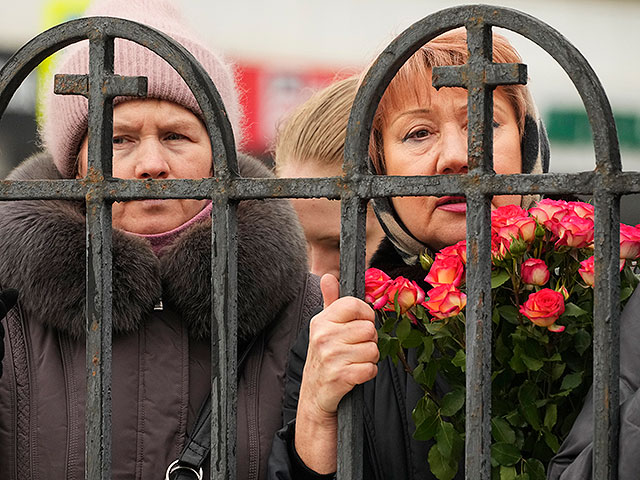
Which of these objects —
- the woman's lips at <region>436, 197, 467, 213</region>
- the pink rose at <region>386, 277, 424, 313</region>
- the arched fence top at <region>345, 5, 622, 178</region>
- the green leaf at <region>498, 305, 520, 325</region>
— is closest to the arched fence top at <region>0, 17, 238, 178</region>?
the arched fence top at <region>345, 5, 622, 178</region>

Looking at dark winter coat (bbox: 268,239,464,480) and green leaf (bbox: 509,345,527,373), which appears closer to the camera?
green leaf (bbox: 509,345,527,373)

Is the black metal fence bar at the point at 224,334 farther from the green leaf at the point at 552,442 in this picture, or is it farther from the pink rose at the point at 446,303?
the green leaf at the point at 552,442

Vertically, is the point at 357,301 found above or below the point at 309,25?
below

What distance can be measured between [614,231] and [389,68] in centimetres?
30

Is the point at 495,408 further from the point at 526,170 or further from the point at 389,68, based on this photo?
the point at 526,170

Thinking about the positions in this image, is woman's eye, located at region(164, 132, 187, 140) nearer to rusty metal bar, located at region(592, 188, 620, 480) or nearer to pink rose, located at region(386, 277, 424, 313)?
→ pink rose, located at region(386, 277, 424, 313)

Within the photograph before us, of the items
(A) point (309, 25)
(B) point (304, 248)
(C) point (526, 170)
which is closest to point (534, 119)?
(C) point (526, 170)

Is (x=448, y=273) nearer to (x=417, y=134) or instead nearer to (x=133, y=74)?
(x=417, y=134)

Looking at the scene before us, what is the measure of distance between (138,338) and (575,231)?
2.60 ft

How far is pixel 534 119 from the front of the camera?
1903mm

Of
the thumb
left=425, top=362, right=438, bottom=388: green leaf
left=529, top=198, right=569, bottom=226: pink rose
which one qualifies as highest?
left=529, top=198, right=569, bottom=226: pink rose

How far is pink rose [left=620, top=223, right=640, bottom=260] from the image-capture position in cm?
127

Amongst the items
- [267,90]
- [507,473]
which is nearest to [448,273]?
[507,473]

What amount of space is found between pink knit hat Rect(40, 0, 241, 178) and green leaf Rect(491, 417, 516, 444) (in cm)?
89
